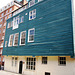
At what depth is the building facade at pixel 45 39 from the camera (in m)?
11.4

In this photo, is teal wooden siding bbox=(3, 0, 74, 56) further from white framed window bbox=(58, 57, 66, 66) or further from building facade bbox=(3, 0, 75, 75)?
white framed window bbox=(58, 57, 66, 66)

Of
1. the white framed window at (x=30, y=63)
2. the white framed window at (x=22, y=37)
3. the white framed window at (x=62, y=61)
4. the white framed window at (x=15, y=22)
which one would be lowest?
the white framed window at (x=30, y=63)

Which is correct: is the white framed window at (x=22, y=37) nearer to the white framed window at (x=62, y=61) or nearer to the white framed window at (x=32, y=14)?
the white framed window at (x=32, y=14)

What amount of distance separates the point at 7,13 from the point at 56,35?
33961mm

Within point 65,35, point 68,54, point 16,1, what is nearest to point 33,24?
point 65,35

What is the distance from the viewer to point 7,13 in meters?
41.4

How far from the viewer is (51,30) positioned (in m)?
12.9

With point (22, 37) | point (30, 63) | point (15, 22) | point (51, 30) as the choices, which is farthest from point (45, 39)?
point (15, 22)

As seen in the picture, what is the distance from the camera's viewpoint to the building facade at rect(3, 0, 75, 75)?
11367 millimetres

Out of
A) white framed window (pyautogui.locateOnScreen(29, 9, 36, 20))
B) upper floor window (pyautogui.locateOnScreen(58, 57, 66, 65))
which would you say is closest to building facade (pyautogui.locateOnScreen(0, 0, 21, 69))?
white framed window (pyautogui.locateOnScreen(29, 9, 36, 20))

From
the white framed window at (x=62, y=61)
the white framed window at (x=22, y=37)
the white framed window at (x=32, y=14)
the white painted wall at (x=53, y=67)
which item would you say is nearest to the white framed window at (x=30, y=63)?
the white painted wall at (x=53, y=67)

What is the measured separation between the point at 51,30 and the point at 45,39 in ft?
4.73

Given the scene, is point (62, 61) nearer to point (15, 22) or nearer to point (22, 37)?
point (22, 37)

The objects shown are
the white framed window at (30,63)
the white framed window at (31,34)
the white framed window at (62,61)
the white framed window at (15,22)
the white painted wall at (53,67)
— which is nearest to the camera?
the white painted wall at (53,67)
